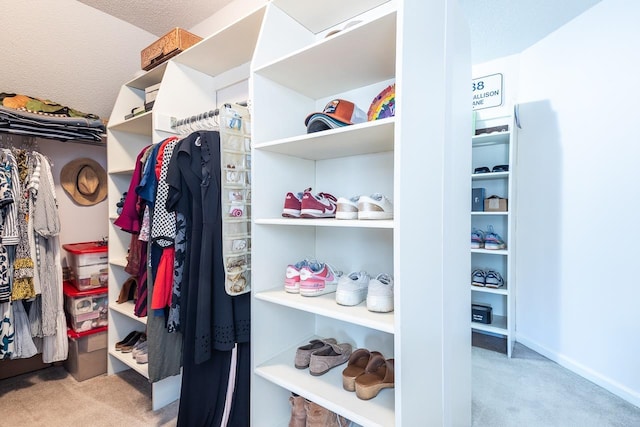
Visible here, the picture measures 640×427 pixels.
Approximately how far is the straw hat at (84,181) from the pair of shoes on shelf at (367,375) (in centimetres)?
224

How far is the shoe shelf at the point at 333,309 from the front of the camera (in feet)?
3.05

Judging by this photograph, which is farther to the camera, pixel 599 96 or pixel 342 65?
pixel 599 96

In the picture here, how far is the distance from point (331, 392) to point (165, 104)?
1.70 meters

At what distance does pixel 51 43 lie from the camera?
80.9 inches

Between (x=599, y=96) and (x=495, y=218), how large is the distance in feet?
3.56

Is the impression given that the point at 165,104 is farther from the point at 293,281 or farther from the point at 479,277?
the point at 479,277

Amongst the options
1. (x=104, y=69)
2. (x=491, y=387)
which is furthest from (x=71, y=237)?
(x=491, y=387)

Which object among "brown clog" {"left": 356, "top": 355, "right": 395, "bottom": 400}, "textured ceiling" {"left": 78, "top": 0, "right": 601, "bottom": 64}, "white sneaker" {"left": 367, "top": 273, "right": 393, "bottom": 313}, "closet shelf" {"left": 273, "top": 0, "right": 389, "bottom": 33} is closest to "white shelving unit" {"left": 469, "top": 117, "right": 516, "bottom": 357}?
"textured ceiling" {"left": 78, "top": 0, "right": 601, "bottom": 64}

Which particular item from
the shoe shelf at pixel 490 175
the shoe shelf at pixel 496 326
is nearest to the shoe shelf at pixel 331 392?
the shoe shelf at pixel 496 326

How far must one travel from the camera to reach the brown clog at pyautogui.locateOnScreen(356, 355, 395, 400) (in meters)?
1.03

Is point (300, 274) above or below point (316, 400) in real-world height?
above

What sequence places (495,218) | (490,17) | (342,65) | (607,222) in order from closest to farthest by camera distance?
1. (342,65)
2. (607,222)
3. (490,17)
4. (495,218)

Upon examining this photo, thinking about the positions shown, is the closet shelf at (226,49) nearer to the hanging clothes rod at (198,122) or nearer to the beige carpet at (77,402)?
the hanging clothes rod at (198,122)

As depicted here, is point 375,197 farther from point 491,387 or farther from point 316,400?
point 491,387
